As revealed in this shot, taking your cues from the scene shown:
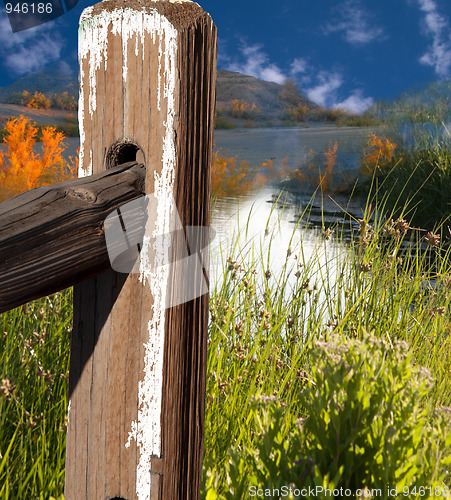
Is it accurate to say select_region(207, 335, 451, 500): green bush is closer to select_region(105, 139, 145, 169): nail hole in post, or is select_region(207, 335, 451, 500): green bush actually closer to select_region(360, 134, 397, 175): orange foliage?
select_region(105, 139, 145, 169): nail hole in post

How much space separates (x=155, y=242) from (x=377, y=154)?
11325 mm

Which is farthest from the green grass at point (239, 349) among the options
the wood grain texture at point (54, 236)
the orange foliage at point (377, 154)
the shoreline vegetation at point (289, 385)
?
the orange foliage at point (377, 154)

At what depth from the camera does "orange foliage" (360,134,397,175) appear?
11.3 m

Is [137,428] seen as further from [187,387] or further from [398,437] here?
[398,437]

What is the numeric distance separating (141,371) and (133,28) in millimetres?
782

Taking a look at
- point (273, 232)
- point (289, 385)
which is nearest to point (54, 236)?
point (289, 385)

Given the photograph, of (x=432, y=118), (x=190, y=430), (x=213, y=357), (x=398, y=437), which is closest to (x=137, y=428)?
(x=190, y=430)

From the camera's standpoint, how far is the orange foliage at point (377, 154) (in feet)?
37.1

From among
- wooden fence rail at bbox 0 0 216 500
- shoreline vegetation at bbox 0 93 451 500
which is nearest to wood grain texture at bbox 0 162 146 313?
wooden fence rail at bbox 0 0 216 500

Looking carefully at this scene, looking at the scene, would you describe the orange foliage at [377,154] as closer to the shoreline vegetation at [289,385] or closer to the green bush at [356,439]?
the shoreline vegetation at [289,385]

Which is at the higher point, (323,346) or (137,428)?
(323,346)

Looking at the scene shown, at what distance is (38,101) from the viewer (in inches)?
276

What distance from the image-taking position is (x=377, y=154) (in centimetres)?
1158

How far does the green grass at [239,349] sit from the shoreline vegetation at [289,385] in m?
0.01
